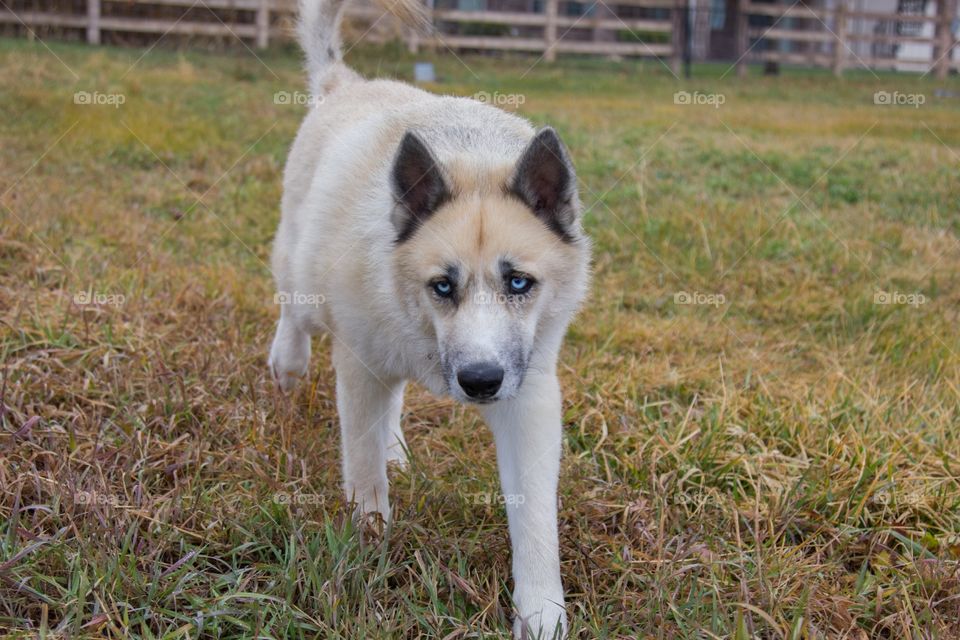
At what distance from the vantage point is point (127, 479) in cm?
310

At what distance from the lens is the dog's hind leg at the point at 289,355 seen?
154 inches

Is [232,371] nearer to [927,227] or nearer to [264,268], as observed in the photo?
[264,268]

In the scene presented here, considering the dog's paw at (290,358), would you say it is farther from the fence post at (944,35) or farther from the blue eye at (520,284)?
the fence post at (944,35)

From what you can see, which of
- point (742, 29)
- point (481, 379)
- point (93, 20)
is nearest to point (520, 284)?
point (481, 379)

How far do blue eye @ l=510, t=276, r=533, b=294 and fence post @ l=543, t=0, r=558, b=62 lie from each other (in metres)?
15.6

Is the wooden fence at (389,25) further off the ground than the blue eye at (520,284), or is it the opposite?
the blue eye at (520,284)

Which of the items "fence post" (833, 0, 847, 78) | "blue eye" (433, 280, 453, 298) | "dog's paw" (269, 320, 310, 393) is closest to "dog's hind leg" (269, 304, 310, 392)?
"dog's paw" (269, 320, 310, 393)

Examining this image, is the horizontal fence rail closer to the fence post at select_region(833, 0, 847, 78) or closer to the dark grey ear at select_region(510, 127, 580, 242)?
the fence post at select_region(833, 0, 847, 78)

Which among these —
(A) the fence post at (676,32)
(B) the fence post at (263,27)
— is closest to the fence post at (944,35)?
(A) the fence post at (676,32)

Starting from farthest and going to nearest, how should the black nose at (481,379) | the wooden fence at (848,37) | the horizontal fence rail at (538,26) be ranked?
1. the wooden fence at (848,37)
2. the horizontal fence rail at (538,26)
3. the black nose at (481,379)

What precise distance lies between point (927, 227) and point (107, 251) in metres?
5.46

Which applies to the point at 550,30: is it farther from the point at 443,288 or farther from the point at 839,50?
the point at 443,288

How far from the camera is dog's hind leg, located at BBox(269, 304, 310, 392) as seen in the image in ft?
12.8

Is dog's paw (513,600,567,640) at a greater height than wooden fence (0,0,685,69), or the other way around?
wooden fence (0,0,685,69)
